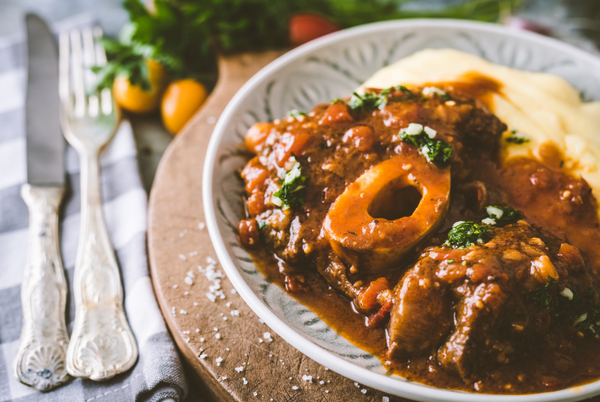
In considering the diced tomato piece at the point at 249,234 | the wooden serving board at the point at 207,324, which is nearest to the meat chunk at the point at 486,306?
the wooden serving board at the point at 207,324

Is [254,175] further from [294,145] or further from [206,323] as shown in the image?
[206,323]

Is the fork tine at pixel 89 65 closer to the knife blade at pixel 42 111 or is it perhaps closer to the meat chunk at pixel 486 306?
the knife blade at pixel 42 111

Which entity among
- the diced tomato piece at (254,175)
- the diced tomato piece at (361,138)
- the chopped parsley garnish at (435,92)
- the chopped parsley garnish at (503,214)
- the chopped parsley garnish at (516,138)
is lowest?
the diced tomato piece at (254,175)

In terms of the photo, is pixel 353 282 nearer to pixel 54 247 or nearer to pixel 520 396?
pixel 520 396

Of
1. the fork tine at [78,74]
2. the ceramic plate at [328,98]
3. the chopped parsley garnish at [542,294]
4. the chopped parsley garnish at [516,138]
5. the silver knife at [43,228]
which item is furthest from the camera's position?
the fork tine at [78,74]

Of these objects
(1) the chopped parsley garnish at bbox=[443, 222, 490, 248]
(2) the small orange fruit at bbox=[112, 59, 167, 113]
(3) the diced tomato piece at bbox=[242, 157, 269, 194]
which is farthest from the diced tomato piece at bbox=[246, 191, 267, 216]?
(2) the small orange fruit at bbox=[112, 59, 167, 113]
